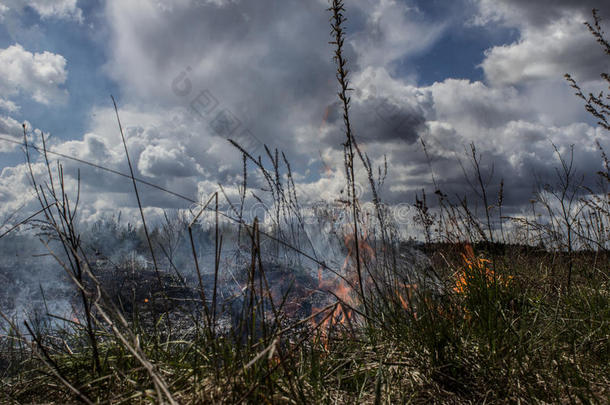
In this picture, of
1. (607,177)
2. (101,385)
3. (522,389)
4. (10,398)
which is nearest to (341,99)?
(522,389)

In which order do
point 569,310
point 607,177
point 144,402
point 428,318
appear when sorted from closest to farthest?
1. point 144,402
2. point 428,318
3. point 569,310
4. point 607,177

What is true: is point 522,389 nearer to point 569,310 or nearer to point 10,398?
point 569,310

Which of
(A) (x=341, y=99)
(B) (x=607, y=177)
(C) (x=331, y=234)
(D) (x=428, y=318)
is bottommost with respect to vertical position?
(D) (x=428, y=318)

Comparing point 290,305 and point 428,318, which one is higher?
point 428,318

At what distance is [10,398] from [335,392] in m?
1.14

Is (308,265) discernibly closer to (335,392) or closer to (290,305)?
(290,305)

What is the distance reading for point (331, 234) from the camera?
192 inches

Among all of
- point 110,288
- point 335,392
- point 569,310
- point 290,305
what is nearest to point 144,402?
point 335,392

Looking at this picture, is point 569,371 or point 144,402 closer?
point 144,402

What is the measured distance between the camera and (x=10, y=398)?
1.21 meters

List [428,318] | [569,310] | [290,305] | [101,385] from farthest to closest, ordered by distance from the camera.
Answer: [290,305]
[569,310]
[428,318]
[101,385]

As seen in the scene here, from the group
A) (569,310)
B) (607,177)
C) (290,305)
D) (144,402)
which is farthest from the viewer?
(290,305)

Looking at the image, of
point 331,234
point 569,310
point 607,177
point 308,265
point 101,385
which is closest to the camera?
point 101,385

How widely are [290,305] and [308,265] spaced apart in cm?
136
